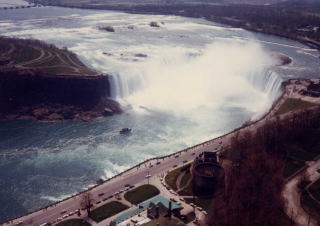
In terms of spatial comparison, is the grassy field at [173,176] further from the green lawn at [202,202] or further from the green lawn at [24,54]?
the green lawn at [24,54]

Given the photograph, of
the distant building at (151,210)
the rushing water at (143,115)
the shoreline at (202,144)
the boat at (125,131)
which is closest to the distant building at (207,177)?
the distant building at (151,210)

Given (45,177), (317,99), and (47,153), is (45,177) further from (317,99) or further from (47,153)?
(317,99)

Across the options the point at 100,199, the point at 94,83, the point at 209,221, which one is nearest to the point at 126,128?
the point at 94,83

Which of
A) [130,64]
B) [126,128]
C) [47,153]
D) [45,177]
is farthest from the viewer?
[130,64]

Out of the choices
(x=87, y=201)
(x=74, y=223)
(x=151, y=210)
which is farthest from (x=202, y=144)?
(x=74, y=223)

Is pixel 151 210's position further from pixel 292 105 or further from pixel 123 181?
pixel 292 105

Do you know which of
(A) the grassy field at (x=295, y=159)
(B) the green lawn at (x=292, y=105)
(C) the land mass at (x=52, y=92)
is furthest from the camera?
(C) the land mass at (x=52, y=92)
